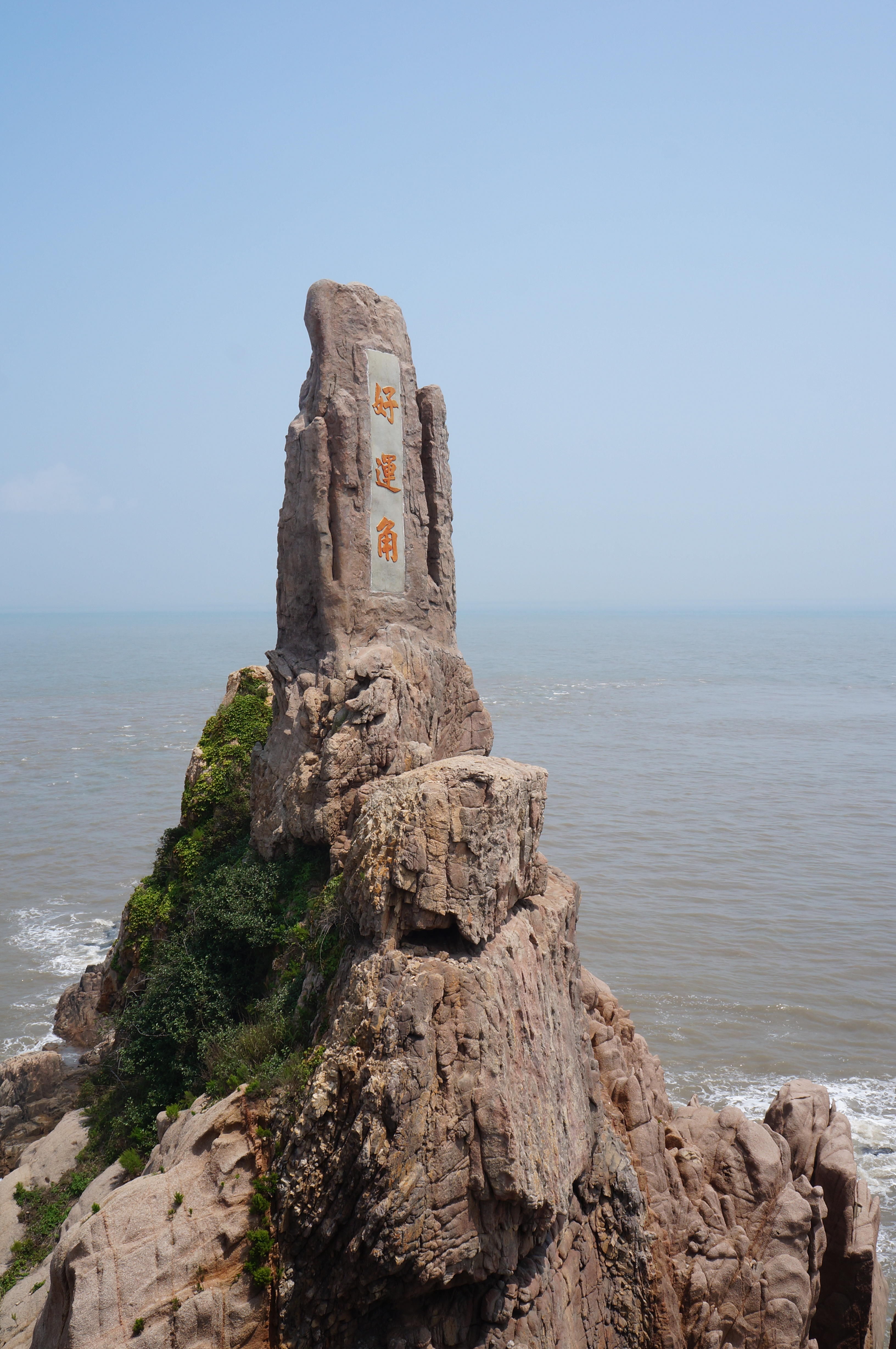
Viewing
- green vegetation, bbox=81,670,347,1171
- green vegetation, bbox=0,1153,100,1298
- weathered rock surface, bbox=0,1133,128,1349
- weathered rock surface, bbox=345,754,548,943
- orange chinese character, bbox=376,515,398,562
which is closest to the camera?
weathered rock surface, bbox=345,754,548,943

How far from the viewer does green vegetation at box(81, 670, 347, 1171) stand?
35.1 feet

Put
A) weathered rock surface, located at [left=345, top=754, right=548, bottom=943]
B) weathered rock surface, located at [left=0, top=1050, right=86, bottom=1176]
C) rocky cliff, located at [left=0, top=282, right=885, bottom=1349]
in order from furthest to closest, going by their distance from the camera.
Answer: weathered rock surface, located at [left=0, top=1050, right=86, bottom=1176], weathered rock surface, located at [left=345, top=754, right=548, bottom=943], rocky cliff, located at [left=0, top=282, right=885, bottom=1349]

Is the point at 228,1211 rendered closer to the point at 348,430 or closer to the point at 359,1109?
the point at 359,1109

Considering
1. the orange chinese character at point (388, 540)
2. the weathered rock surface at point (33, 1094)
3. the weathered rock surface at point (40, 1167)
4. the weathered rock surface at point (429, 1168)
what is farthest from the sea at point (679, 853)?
the orange chinese character at point (388, 540)

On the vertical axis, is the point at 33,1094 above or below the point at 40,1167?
below

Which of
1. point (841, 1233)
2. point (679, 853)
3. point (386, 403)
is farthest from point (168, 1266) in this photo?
point (679, 853)

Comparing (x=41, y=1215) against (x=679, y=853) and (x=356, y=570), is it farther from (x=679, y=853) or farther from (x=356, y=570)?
(x=679, y=853)

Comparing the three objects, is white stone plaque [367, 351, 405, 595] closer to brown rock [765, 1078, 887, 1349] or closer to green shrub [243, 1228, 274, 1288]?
green shrub [243, 1228, 274, 1288]

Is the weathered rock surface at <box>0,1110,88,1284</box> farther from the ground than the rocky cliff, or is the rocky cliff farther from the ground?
the rocky cliff

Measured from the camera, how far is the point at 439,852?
9617mm

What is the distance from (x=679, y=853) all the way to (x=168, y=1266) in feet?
85.4

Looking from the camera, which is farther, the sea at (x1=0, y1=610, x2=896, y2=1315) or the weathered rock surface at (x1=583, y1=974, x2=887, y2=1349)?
the sea at (x1=0, y1=610, x2=896, y2=1315)

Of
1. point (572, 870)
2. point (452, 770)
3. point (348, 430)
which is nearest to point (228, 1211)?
point (452, 770)

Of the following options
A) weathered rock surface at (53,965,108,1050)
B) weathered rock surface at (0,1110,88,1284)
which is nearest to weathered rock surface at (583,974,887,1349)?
weathered rock surface at (0,1110,88,1284)
